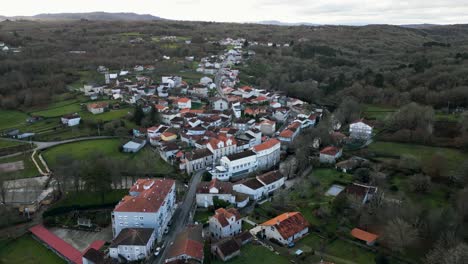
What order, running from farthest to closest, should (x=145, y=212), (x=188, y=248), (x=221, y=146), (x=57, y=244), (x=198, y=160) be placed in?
(x=221, y=146)
(x=198, y=160)
(x=57, y=244)
(x=145, y=212)
(x=188, y=248)

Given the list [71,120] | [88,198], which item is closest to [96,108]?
[71,120]

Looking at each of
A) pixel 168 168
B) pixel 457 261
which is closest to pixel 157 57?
pixel 168 168

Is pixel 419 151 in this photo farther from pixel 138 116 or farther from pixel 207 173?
pixel 138 116

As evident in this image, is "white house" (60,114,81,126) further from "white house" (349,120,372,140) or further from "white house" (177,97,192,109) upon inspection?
"white house" (349,120,372,140)

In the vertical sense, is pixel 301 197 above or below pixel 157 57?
below

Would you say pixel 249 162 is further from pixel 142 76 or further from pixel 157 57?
pixel 157 57

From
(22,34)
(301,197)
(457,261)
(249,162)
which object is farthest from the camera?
(22,34)

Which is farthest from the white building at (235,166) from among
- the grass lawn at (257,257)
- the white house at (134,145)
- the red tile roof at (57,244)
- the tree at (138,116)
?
the tree at (138,116)
